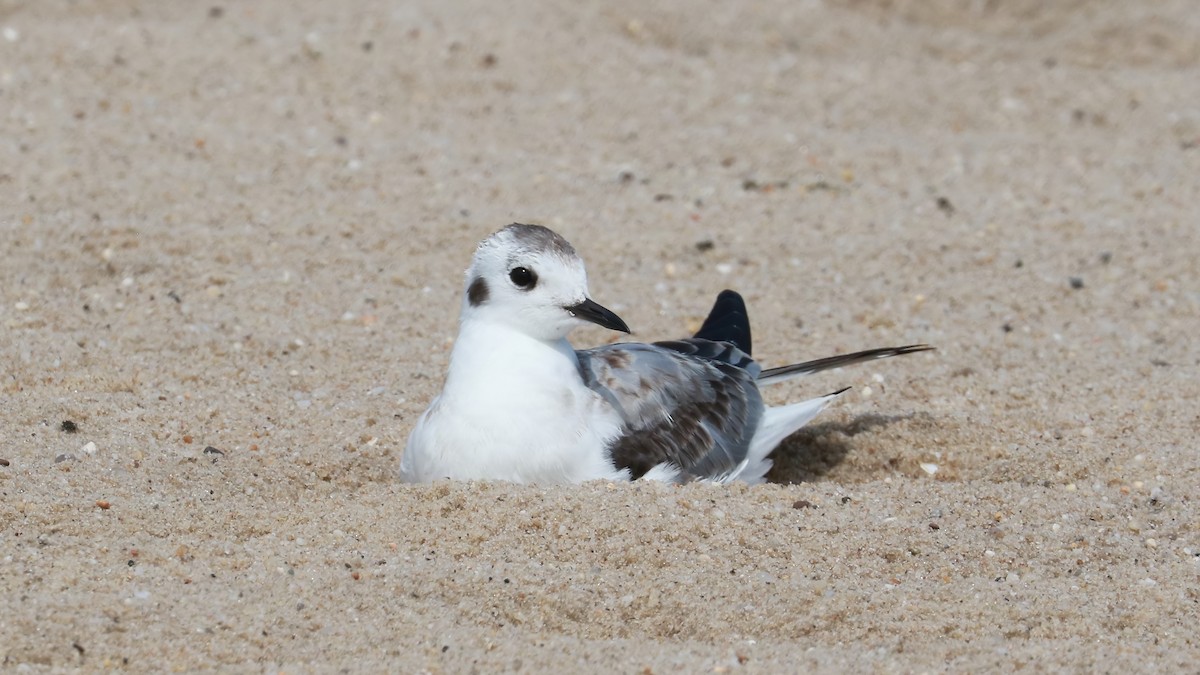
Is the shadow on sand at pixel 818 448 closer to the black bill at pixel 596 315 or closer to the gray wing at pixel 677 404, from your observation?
the gray wing at pixel 677 404

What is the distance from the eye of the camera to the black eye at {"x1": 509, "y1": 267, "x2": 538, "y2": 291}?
15.8 ft

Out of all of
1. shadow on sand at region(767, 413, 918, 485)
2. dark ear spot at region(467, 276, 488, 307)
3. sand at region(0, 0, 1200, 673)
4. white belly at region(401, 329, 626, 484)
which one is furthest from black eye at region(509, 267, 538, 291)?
shadow on sand at region(767, 413, 918, 485)

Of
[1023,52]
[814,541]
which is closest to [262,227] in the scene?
[814,541]

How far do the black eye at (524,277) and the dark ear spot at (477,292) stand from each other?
12 cm

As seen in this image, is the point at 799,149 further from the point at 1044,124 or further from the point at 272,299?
the point at 272,299

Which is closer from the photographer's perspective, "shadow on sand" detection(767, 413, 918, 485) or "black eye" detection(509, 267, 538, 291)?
"black eye" detection(509, 267, 538, 291)

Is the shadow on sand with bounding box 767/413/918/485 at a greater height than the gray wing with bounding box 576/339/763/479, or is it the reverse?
the gray wing with bounding box 576/339/763/479

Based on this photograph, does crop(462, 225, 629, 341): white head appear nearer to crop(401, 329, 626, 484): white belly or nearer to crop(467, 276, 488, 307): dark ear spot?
crop(467, 276, 488, 307): dark ear spot

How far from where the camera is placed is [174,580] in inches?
163

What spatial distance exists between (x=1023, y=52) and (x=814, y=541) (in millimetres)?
7355

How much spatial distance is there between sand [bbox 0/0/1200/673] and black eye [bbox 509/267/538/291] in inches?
25.4

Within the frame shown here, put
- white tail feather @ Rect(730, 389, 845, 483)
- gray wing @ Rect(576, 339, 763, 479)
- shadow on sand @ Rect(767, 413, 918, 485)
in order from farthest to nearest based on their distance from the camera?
shadow on sand @ Rect(767, 413, 918, 485), white tail feather @ Rect(730, 389, 845, 483), gray wing @ Rect(576, 339, 763, 479)

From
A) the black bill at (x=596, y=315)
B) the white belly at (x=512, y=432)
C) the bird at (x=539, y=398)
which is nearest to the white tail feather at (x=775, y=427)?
the bird at (x=539, y=398)

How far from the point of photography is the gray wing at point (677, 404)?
201 inches
